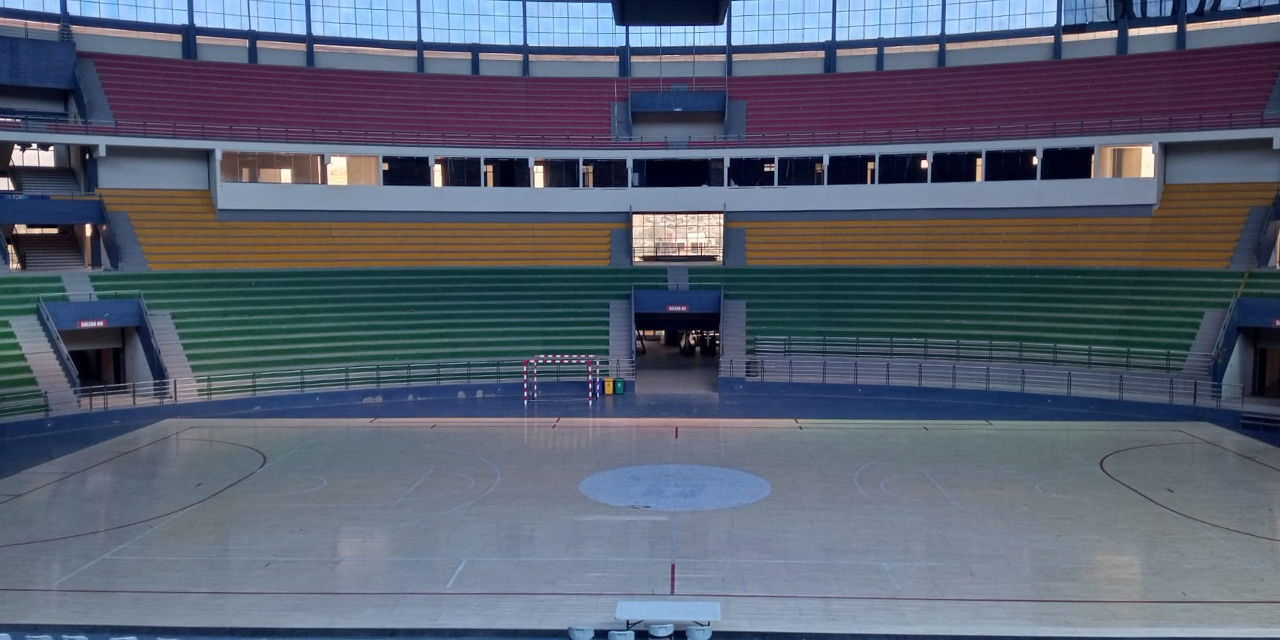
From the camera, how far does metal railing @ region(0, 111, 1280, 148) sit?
30.5 meters

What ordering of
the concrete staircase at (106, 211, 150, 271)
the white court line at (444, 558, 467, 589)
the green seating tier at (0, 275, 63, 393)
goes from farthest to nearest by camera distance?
the concrete staircase at (106, 211, 150, 271), the green seating tier at (0, 275, 63, 393), the white court line at (444, 558, 467, 589)

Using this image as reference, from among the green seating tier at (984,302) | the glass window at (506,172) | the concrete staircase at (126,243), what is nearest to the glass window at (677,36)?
the glass window at (506,172)

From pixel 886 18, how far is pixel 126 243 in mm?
30244

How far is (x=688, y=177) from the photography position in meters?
35.4

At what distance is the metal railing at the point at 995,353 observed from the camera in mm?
24781

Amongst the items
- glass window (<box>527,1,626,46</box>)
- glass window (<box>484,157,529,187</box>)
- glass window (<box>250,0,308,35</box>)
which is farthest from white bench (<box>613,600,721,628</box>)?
glass window (<box>250,0,308,35</box>)

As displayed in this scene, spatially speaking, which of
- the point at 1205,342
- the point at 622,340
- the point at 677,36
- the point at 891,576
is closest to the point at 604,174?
the point at 622,340

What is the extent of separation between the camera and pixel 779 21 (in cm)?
4041

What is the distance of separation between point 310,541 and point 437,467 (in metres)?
4.59

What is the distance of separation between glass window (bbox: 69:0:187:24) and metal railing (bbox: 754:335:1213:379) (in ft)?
86.4

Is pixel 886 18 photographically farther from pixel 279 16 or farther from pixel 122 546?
pixel 122 546

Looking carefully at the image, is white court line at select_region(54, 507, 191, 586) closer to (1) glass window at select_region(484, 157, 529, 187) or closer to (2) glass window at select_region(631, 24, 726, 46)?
(1) glass window at select_region(484, 157, 529, 187)

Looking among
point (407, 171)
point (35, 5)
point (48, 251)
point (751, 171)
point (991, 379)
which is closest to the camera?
point (991, 379)

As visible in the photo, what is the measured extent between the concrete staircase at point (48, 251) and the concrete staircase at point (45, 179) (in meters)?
1.53
